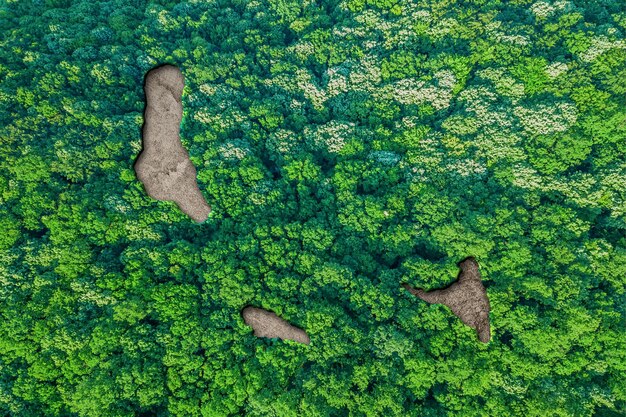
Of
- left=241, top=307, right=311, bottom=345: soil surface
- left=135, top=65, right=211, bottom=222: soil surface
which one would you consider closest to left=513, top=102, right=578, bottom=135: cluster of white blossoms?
left=241, top=307, right=311, bottom=345: soil surface

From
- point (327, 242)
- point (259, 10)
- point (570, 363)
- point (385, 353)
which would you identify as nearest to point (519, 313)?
point (570, 363)

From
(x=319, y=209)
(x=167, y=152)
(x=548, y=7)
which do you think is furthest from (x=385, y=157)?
(x=548, y=7)

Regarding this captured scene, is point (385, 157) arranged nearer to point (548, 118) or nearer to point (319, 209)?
point (319, 209)

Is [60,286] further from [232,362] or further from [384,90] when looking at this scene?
[384,90]

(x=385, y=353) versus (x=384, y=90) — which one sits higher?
(x=384, y=90)

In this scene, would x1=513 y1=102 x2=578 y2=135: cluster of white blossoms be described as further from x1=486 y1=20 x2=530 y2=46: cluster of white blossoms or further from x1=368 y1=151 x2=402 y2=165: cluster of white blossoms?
x1=368 y1=151 x2=402 y2=165: cluster of white blossoms

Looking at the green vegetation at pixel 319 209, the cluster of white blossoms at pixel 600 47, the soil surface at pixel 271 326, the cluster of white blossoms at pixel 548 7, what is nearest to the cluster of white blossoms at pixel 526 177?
the green vegetation at pixel 319 209
